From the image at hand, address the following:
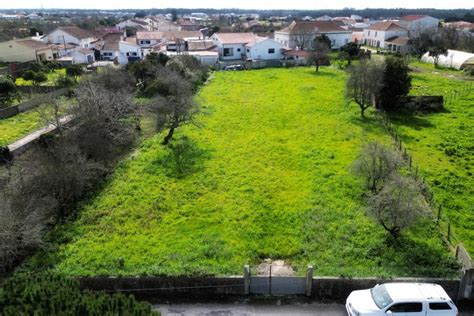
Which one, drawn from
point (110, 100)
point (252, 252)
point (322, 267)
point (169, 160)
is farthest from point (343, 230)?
point (110, 100)

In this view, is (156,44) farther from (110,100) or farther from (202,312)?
(202,312)

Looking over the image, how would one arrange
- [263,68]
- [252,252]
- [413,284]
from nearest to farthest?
[413,284] → [252,252] → [263,68]

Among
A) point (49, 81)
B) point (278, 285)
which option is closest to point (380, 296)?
point (278, 285)

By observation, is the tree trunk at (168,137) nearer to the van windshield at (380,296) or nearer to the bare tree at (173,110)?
the bare tree at (173,110)

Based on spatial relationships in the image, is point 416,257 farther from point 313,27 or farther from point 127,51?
point 313,27

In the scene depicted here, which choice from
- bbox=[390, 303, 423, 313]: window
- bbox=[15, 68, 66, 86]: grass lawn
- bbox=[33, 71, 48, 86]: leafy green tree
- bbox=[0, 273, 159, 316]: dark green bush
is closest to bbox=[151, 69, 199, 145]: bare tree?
bbox=[0, 273, 159, 316]: dark green bush

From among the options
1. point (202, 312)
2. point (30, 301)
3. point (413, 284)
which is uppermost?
point (30, 301)

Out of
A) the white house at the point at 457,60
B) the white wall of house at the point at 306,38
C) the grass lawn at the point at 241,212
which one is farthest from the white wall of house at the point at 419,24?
the grass lawn at the point at 241,212
